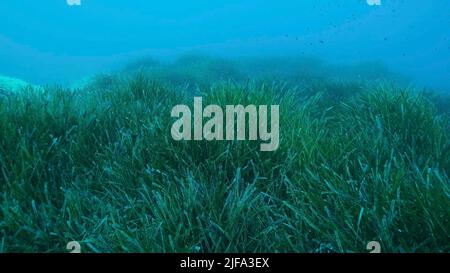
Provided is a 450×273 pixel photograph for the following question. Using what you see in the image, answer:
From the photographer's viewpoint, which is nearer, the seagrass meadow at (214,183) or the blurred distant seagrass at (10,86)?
the seagrass meadow at (214,183)

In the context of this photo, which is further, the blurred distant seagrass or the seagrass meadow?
the blurred distant seagrass

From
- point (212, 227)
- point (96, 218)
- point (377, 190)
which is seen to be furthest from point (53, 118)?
point (377, 190)

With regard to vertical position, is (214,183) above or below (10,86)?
below

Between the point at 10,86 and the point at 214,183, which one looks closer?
the point at 214,183

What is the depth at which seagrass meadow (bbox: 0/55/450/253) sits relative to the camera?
1938mm

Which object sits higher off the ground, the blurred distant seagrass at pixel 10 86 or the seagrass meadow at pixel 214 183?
the blurred distant seagrass at pixel 10 86

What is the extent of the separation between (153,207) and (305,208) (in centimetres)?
80

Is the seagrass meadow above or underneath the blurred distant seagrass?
underneath

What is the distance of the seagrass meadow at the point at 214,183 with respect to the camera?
6.36ft

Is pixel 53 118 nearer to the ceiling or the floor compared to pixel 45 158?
nearer to the ceiling

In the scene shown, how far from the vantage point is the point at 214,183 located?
2.44 m
